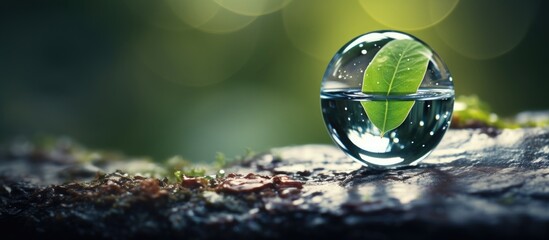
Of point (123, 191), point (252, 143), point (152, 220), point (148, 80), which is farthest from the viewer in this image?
point (148, 80)

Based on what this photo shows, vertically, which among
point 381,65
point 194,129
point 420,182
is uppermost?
point 194,129

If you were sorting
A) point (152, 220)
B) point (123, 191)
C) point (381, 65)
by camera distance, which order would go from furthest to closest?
point (381, 65) → point (123, 191) → point (152, 220)

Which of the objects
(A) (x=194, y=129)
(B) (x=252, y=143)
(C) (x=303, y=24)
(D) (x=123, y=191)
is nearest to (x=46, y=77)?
(A) (x=194, y=129)

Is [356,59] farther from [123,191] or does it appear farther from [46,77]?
[46,77]

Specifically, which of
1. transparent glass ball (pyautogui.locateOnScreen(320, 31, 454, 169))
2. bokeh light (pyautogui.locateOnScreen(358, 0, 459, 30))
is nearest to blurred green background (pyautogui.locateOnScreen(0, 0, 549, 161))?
bokeh light (pyautogui.locateOnScreen(358, 0, 459, 30))

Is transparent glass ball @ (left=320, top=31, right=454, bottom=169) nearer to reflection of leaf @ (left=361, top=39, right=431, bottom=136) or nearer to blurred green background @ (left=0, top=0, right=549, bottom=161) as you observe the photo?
reflection of leaf @ (left=361, top=39, right=431, bottom=136)

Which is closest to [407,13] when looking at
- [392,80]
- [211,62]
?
[211,62]
